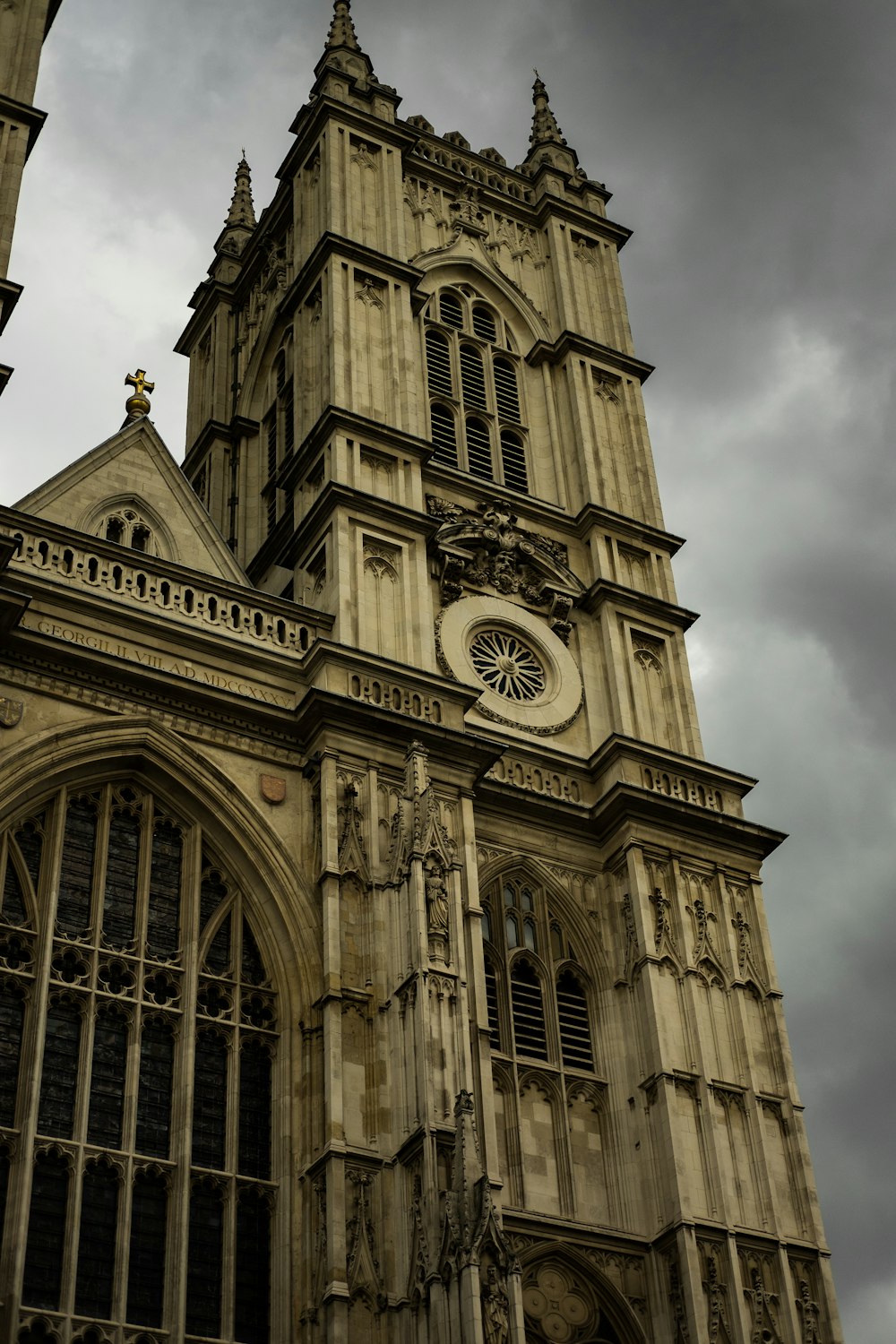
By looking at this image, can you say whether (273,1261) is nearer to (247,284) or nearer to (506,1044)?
(506,1044)

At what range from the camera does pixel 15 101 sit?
31.0m

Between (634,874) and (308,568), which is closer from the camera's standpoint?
(634,874)

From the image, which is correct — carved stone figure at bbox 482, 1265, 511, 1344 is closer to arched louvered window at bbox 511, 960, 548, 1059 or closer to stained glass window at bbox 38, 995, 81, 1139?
stained glass window at bbox 38, 995, 81, 1139

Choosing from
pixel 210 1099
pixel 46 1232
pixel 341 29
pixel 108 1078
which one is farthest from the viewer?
pixel 341 29

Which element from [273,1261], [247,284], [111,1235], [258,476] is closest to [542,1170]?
[273,1261]

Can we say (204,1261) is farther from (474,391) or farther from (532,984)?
(474,391)

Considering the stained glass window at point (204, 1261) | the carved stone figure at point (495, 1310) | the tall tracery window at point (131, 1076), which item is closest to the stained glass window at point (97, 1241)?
the tall tracery window at point (131, 1076)

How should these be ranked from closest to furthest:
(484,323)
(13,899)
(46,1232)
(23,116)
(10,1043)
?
(46,1232), (10,1043), (13,899), (23,116), (484,323)

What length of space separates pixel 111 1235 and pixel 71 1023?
9.06 feet

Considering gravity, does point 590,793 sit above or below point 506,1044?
above

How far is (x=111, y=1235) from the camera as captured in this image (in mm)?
21344

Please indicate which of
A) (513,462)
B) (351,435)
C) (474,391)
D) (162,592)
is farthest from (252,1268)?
(474,391)

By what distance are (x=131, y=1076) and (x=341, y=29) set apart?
87.2ft

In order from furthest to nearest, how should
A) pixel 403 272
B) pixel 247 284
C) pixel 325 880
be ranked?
pixel 247 284, pixel 403 272, pixel 325 880
